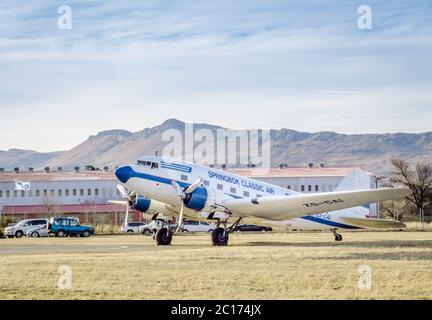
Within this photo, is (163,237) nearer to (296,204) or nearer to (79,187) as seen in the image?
(296,204)

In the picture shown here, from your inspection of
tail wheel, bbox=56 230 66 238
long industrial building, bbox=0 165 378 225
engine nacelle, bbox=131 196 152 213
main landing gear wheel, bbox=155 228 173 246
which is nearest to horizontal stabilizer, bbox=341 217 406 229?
main landing gear wheel, bbox=155 228 173 246

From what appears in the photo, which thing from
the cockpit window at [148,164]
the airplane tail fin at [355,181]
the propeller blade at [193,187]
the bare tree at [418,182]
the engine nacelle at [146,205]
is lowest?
the engine nacelle at [146,205]

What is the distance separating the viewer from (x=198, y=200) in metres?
39.8

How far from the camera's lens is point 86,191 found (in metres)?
122

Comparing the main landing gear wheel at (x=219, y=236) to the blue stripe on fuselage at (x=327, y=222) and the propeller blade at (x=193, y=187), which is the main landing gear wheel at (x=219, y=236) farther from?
the blue stripe on fuselage at (x=327, y=222)

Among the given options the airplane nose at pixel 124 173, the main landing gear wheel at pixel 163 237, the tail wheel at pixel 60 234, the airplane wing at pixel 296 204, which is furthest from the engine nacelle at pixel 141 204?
the tail wheel at pixel 60 234

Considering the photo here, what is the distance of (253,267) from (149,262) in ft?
14.7

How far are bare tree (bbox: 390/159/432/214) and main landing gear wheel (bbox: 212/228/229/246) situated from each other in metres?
77.3

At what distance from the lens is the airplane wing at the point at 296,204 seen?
125ft

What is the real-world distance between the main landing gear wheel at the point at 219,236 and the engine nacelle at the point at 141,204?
5316 mm

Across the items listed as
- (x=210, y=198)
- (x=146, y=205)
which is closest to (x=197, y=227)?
(x=146, y=205)

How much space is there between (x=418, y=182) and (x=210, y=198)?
8387 cm
